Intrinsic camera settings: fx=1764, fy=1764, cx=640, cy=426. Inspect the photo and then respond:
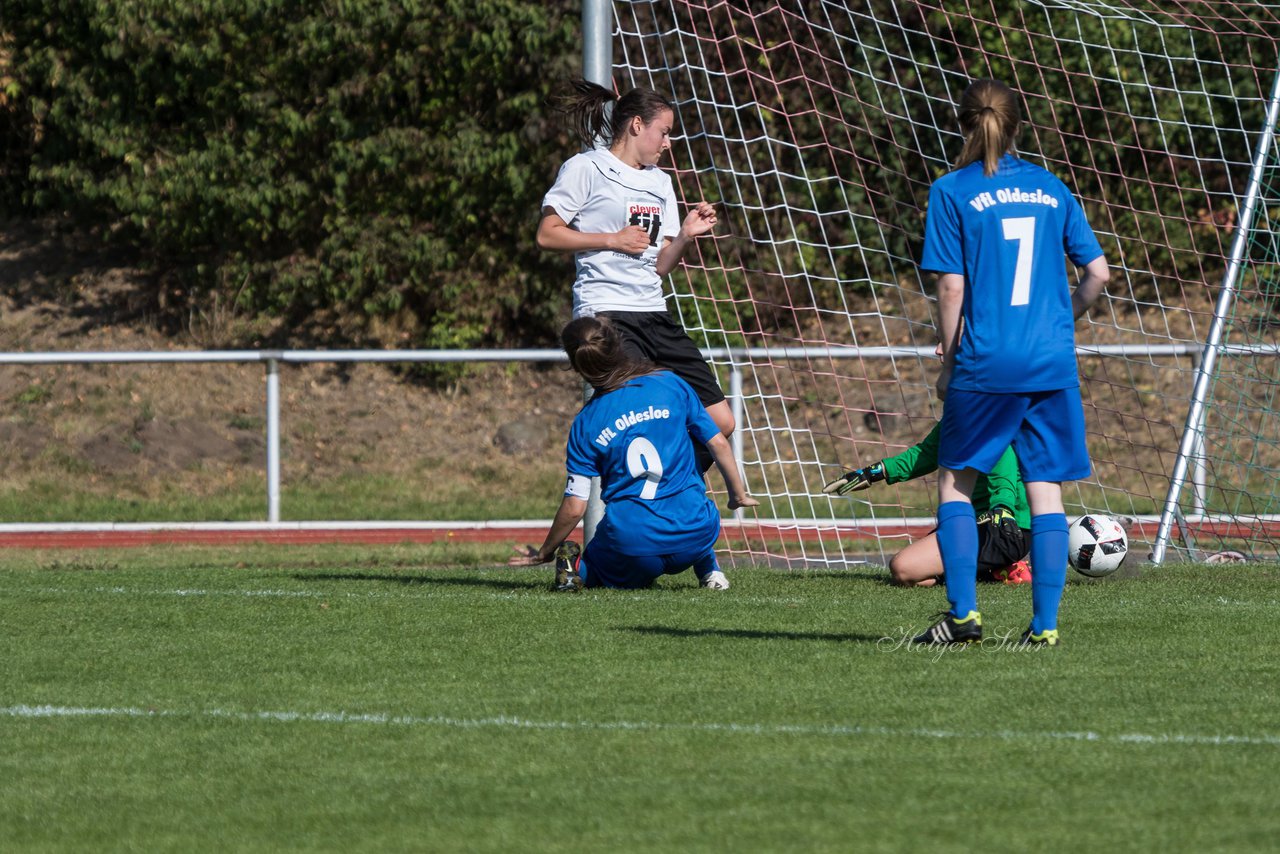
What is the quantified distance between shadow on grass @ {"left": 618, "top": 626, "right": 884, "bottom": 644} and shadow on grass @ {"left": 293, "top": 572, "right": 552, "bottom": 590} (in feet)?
5.74

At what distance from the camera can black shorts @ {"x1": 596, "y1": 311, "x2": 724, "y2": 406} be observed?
7.68 m

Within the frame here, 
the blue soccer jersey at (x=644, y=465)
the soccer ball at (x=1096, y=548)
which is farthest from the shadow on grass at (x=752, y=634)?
the soccer ball at (x=1096, y=548)

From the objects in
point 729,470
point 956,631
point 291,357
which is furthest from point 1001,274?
point 291,357

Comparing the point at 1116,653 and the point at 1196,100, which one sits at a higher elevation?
the point at 1196,100

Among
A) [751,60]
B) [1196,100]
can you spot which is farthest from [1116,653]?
[1196,100]

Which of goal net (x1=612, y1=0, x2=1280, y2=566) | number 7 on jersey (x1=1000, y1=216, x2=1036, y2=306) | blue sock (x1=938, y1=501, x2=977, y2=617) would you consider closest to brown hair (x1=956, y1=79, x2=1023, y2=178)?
number 7 on jersey (x1=1000, y1=216, x2=1036, y2=306)

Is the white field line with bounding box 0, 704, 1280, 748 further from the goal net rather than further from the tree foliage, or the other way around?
the tree foliage

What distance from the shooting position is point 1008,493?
8.00 m

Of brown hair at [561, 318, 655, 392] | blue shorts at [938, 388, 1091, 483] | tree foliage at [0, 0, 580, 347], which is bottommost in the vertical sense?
blue shorts at [938, 388, 1091, 483]

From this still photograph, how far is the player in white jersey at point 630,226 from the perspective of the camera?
7.70 m

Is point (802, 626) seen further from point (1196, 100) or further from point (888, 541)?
Result: point (1196, 100)

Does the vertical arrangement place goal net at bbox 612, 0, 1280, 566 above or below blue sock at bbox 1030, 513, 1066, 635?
above

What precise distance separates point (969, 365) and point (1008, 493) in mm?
2628

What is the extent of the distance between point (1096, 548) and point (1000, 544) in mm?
422
